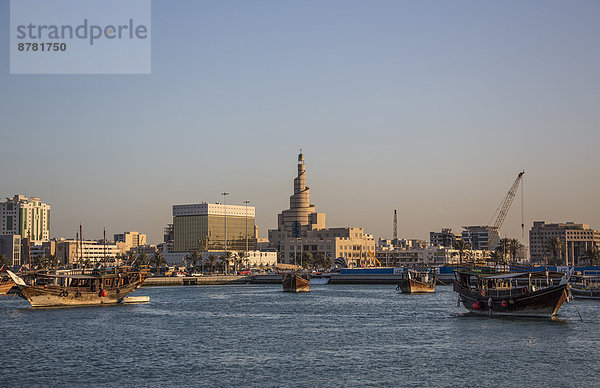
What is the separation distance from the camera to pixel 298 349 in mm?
65312

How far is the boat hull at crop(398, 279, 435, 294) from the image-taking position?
152 metres

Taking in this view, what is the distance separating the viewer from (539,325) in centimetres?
7956

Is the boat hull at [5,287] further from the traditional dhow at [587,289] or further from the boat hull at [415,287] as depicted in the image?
the traditional dhow at [587,289]

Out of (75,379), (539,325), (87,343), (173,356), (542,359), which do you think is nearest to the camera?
(75,379)

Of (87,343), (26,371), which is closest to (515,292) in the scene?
(87,343)

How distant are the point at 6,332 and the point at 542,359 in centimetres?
5839

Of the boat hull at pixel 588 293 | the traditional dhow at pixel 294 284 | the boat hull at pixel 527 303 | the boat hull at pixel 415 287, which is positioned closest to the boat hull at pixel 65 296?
the traditional dhow at pixel 294 284

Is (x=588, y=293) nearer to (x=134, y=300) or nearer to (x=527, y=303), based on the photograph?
(x=527, y=303)

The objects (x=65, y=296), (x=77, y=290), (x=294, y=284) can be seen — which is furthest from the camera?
(x=294, y=284)

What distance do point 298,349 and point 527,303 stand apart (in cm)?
3421

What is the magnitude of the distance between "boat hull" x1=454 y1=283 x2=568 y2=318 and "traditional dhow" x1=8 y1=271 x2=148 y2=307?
208ft

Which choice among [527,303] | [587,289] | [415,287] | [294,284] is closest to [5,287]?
[294,284]

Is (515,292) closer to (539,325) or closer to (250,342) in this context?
(539,325)

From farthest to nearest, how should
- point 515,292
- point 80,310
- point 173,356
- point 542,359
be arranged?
point 80,310, point 515,292, point 173,356, point 542,359
